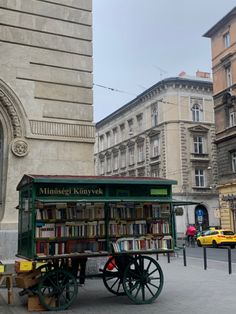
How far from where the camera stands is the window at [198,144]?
52969 mm

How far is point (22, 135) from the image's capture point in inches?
526

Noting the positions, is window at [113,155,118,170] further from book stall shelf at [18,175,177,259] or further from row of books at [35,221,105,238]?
row of books at [35,221,105,238]

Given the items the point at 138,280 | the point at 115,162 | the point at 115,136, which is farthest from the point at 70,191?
the point at 115,136

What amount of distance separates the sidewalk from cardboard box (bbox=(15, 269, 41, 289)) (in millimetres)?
453

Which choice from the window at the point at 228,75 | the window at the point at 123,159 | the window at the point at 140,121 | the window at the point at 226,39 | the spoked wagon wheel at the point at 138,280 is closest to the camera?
the spoked wagon wheel at the point at 138,280

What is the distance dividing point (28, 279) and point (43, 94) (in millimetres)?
6421

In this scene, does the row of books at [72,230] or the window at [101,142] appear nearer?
the row of books at [72,230]

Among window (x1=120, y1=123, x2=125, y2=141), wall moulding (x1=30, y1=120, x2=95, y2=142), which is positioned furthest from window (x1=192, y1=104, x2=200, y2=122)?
wall moulding (x1=30, y1=120, x2=95, y2=142)

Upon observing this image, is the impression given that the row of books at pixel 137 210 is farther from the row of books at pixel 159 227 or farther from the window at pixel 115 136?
the window at pixel 115 136

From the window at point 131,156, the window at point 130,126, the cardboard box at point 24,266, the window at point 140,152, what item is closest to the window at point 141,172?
the window at point 140,152

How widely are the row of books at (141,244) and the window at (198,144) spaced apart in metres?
43.9

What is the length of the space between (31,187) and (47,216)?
66 centimetres

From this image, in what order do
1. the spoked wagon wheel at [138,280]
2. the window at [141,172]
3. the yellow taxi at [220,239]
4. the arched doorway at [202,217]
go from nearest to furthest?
1. the spoked wagon wheel at [138,280]
2. the yellow taxi at [220,239]
3. the arched doorway at [202,217]
4. the window at [141,172]

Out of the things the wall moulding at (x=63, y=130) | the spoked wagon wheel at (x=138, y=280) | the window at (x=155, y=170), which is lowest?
the spoked wagon wheel at (x=138, y=280)
